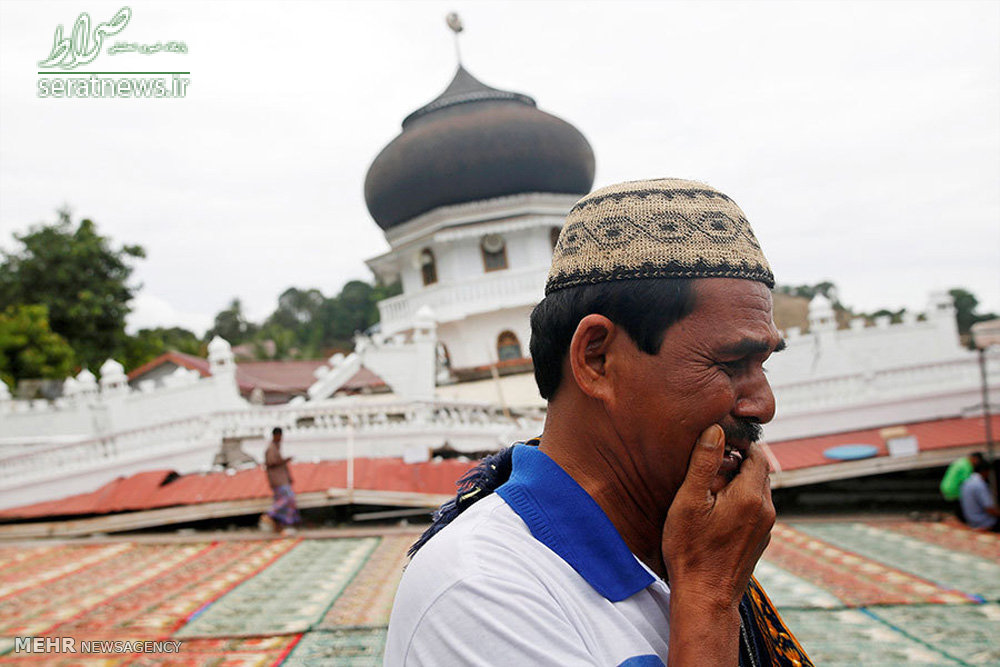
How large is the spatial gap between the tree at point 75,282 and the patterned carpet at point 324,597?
18326 millimetres

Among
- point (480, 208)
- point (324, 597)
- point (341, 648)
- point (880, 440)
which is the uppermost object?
point (480, 208)

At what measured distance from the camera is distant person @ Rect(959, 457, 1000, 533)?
26.7 feet

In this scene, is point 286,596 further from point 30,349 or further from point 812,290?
point 812,290

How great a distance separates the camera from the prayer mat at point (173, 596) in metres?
3.98

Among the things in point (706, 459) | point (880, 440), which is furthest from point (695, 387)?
point (880, 440)

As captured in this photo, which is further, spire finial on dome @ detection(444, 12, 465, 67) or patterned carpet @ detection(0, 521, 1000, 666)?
spire finial on dome @ detection(444, 12, 465, 67)

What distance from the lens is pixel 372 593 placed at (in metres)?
4.83

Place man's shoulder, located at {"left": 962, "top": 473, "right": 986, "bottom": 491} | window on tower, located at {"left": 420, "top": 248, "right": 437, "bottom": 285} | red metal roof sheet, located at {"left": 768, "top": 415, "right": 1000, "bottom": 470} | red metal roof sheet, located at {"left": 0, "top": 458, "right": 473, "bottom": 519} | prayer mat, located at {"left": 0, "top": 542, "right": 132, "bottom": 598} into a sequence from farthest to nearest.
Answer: window on tower, located at {"left": 420, "top": 248, "right": 437, "bottom": 285}, red metal roof sheet, located at {"left": 768, "top": 415, "right": 1000, "bottom": 470}, red metal roof sheet, located at {"left": 0, "top": 458, "right": 473, "bottom": 519}, man's shoulder, located at {"left": 962, "top": 473, "right": 986, "bottom": 491}, prayer mat, located at {"left": 0, "top": 542, "right": 132, "bottom": 598}

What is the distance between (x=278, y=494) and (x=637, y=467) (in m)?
7.45

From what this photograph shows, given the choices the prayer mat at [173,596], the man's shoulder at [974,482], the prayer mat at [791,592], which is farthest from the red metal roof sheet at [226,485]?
the man's shoulder at [974,482]

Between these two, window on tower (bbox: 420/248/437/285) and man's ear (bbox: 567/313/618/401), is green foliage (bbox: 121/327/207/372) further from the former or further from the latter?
man's ear (bbox: 567/313/618/401)

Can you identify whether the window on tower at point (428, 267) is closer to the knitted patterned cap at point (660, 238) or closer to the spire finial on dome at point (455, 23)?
the spire finial on dome at point (455, 23)

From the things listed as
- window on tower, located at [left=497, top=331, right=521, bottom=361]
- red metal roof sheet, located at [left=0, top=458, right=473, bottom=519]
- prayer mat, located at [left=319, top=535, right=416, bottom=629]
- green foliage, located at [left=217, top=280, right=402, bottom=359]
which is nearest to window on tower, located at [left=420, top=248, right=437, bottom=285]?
window on tower, located at [left=497, top=331, right=521, bottom=361]

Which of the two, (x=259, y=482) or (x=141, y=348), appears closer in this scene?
(x=259, y=482)
